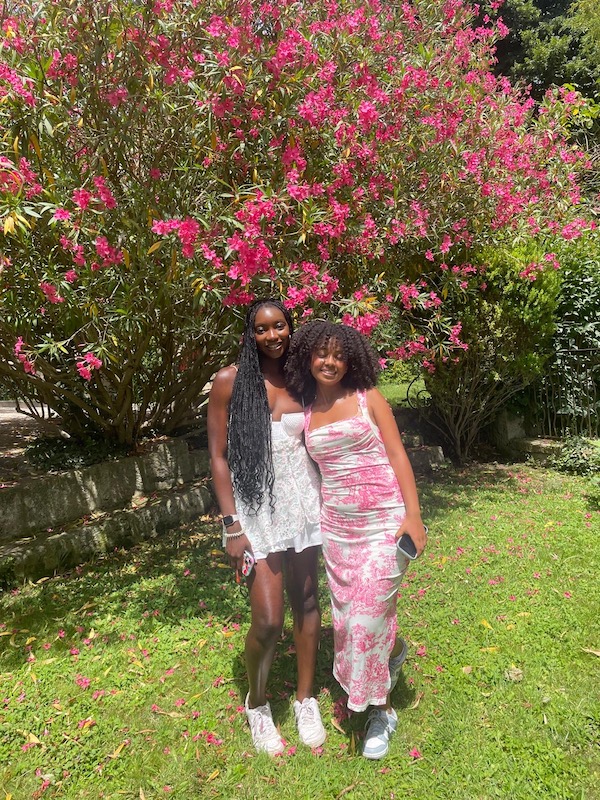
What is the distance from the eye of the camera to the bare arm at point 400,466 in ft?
7.76

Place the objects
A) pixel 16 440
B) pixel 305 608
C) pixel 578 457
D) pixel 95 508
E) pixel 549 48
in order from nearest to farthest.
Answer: pixel 305 608
pixel 95 508
pixel 578 457
pixel 16 440
pixel 549 48

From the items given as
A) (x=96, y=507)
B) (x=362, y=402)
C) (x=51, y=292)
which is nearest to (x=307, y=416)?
(x=362, y=402)

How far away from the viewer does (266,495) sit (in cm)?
246

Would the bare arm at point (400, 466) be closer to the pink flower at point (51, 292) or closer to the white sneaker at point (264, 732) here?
the white sneaker at point (264, 732)

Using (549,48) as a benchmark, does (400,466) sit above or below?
below

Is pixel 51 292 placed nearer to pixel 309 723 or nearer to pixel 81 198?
pixel 81 198

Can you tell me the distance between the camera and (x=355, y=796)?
2314mm

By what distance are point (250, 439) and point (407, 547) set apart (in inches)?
32.5

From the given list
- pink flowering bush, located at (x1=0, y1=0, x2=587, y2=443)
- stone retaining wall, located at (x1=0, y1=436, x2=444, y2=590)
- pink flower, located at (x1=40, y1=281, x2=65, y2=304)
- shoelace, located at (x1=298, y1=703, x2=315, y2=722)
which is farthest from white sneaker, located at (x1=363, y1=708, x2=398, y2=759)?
stone retaining wall, located at (x1=0, y1=436, x2=444, y2=590)

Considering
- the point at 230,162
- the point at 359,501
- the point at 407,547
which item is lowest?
the point at 407,547

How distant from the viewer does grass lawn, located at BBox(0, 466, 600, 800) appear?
2.40m

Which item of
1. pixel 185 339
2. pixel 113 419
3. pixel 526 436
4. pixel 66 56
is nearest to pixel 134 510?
pixel 113 419

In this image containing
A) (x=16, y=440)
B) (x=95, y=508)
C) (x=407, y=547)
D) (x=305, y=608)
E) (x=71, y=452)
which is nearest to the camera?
(x=407, y=547)

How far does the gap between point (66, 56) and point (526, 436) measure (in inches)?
269
